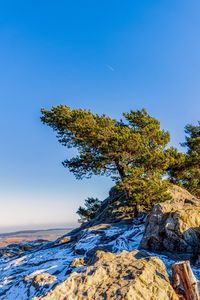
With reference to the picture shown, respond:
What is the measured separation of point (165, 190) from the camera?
87.0ft

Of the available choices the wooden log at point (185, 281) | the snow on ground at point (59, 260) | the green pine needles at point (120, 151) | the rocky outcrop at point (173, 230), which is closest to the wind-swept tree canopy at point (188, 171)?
the green pine needles at point (120, 151)

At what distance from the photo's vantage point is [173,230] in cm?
1538

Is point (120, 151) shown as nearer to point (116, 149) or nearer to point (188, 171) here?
point (116, 149)

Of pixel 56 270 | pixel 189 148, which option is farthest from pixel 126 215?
pixel 189 148

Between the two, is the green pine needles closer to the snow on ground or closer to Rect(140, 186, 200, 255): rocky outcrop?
the snow on ground

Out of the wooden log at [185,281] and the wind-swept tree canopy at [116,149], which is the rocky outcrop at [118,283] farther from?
the wind-swept tree canopy at [116,149]

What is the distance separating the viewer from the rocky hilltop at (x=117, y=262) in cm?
805

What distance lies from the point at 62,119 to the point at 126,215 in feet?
39.5

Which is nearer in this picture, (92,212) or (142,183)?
(142,183)

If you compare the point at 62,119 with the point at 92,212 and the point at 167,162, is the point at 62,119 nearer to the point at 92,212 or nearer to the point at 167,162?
the point at 167,162

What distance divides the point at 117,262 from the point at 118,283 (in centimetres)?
164

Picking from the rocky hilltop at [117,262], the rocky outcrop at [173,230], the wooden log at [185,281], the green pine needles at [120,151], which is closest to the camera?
the rocky hilltop at [117,262]

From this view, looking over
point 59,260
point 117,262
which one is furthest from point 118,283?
point 59,260

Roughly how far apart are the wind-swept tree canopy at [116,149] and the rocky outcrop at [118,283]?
52.8 ft
